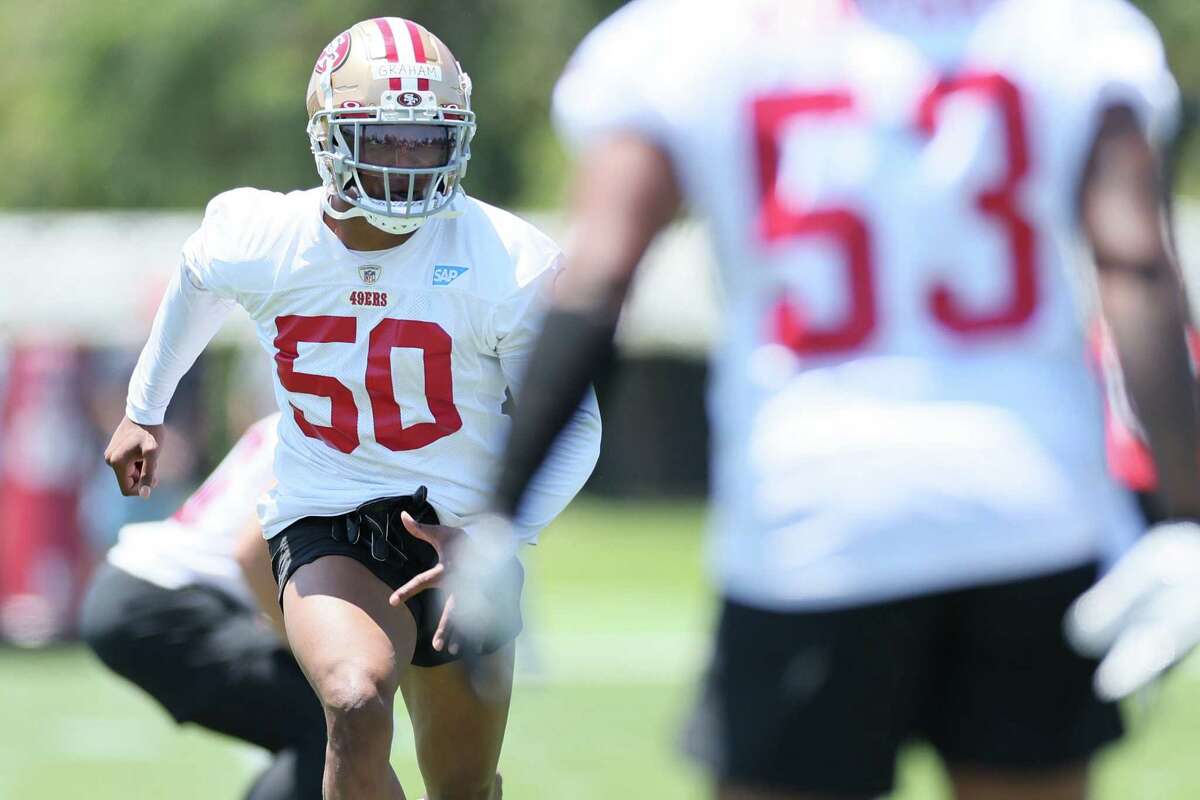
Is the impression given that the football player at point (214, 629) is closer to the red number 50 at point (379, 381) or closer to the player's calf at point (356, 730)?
the red number 50 at point (379, 381)

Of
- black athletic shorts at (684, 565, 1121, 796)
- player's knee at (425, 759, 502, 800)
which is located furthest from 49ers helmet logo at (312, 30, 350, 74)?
black athletic shorts at (684, 565, 1121, 796)

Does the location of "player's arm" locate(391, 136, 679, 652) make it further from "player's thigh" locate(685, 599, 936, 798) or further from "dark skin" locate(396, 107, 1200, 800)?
"player's thigh" locate(685, 599, 936, 798)

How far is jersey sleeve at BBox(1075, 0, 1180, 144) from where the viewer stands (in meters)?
2.45

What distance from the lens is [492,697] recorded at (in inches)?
161

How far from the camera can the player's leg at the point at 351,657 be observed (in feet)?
12.1

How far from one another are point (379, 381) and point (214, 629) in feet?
3.98

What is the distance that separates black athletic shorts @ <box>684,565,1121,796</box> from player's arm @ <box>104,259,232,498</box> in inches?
81.0

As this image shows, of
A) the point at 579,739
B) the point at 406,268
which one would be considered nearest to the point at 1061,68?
the point at 406,268

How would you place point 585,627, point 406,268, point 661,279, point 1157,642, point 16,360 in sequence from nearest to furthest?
point 1157,642 < point 406,268 < point 16,360 < point 585,627 < point 661,279

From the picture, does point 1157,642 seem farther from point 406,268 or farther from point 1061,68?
point 406,268

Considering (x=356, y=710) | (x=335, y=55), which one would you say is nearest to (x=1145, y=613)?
(x=356, y=710)

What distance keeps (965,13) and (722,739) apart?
0.93 metres

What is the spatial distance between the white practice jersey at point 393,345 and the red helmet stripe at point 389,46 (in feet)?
0.90

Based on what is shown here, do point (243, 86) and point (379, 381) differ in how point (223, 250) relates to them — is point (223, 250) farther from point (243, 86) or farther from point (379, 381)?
point (243, 86)
